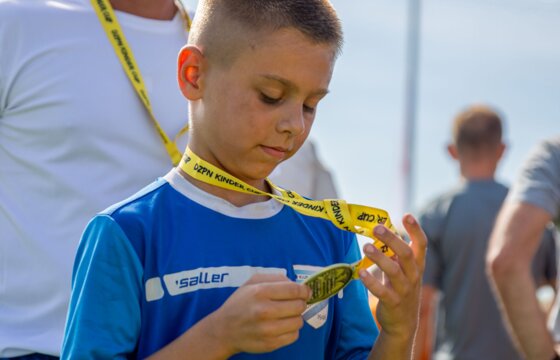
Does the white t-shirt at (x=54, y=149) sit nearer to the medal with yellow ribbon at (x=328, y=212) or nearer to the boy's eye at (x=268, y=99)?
the medal with yellow ribbon at (x=328, y=212)

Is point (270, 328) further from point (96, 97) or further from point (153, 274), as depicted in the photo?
point (96, 97)

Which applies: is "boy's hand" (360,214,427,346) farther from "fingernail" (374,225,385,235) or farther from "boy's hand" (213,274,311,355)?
"boy's hand" (213,274,311,355)

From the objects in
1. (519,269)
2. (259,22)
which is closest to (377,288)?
(259,22)

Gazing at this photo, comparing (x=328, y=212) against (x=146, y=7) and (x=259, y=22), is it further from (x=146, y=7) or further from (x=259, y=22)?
(x=146, y=7)

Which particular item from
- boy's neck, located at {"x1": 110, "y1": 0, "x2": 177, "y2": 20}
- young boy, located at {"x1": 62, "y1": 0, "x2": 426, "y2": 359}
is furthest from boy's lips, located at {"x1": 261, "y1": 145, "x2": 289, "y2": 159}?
boy's neck, located at {"x1": 110, "y1": 0, "x2": 177, "y2": 20}

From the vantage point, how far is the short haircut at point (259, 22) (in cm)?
268

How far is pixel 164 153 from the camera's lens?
3.31 metres

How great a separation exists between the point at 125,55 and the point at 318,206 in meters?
0.88

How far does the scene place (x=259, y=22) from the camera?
8.82ft

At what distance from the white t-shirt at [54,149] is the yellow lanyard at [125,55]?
22mm

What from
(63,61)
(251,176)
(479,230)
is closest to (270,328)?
(251,176)

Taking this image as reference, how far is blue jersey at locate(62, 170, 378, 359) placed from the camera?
8.22 feet

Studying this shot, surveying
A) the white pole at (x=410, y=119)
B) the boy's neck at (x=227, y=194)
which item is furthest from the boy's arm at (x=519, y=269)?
the white pole at (x=410, y=119)

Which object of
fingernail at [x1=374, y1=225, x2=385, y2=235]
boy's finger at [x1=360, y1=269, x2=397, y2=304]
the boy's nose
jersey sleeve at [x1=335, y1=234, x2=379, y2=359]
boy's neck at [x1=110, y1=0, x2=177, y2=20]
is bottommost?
jersey sleeve at [x1=335, y1=234, x2=379, y2=359]
